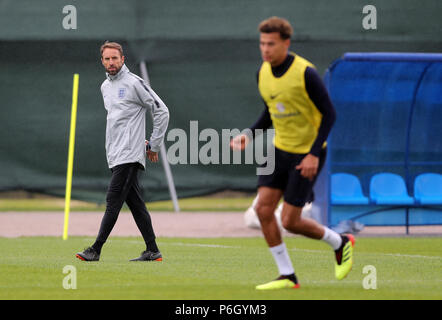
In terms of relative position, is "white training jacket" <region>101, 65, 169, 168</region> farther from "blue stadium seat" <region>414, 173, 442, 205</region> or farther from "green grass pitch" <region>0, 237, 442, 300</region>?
"blue stadium seat" <region>414, 173, 442, 205</region>

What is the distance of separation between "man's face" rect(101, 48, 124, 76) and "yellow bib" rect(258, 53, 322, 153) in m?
2.60

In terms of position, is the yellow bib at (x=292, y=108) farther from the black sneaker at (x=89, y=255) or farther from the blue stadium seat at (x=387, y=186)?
the blue stadium seat at (x=387, y=186)

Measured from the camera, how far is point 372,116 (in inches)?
567

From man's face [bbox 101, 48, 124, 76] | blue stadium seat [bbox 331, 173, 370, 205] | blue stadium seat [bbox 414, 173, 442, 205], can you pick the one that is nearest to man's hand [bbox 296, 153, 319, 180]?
man's face [bbox 101, 48, 124, 76]

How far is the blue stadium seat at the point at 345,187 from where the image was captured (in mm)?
13749

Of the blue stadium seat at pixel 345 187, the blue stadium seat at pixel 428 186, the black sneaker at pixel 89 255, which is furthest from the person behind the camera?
the blue stadium seat at pixel 428 186

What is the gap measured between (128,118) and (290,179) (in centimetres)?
282

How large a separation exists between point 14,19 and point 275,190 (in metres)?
11.1

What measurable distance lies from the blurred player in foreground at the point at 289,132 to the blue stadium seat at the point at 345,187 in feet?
22.4

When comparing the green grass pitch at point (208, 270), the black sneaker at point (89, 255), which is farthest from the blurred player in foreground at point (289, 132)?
the black sneaker at point (89, 255)

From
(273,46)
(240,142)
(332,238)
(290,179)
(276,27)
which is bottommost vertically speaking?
(332,238)

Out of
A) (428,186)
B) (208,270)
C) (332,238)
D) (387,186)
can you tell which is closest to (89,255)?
(208,270)

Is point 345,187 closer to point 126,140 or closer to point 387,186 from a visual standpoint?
point 387,186

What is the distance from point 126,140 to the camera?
9.03 meters
